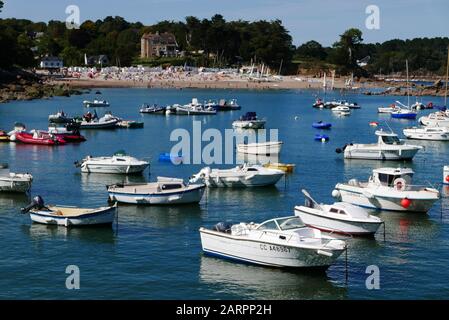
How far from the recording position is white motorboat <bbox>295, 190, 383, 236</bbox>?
39594 mm

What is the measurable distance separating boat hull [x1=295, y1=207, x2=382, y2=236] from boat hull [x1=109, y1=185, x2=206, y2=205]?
30.1 ft

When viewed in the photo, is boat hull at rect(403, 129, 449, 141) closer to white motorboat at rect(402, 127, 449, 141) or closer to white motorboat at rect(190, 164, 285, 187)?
white motorboat at rect(402, 127, 449, 141)

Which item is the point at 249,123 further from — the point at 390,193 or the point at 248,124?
the point at 390,193

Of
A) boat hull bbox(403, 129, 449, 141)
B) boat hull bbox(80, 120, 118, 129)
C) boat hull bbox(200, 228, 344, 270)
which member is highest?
boat hull bbox(80, 120, 118, 129)

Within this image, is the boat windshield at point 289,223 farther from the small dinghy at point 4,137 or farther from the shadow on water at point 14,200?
the small dinghy at point 4,137

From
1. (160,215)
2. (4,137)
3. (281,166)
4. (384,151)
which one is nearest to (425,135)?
(384,151)

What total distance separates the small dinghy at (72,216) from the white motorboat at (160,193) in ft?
14.7

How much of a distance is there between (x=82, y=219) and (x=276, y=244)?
11.8 meters

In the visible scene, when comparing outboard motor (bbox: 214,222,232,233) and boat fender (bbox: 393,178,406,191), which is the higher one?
boat fender (bbox: 393,178,406,191)

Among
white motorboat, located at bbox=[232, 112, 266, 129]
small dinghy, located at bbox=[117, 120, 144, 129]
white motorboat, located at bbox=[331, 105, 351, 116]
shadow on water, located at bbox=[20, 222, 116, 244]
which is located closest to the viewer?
shadow on water, located at bbox=[20, 222, 116, 244]

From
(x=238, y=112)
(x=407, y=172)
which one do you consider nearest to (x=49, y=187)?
(x=407, y=172)

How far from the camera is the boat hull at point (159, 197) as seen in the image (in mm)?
46688

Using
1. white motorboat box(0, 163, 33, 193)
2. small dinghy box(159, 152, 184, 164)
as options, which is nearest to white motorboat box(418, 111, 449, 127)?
small dinghy box(159, 152, 184, 164)
